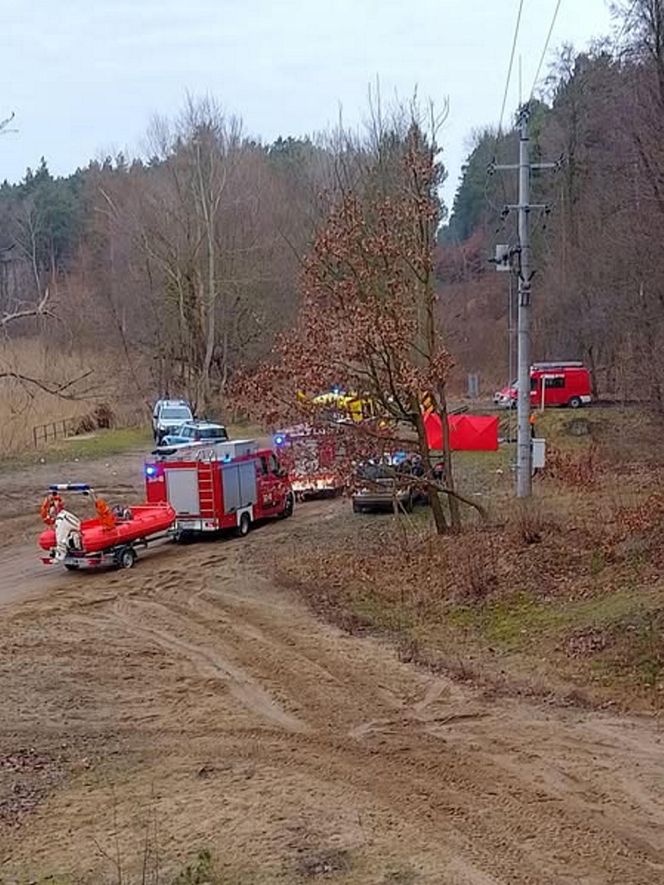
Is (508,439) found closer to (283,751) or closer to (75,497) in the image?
(75,497)

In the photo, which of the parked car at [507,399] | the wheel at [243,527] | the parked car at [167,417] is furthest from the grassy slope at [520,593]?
the parked car at [507,399]

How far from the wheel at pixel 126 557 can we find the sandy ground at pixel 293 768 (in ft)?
17.5

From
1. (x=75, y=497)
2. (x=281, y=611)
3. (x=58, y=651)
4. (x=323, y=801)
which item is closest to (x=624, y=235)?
(x=75, y=497)

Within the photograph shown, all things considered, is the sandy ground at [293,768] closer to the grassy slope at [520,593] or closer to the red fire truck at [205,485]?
the grassy slope at [520,593]

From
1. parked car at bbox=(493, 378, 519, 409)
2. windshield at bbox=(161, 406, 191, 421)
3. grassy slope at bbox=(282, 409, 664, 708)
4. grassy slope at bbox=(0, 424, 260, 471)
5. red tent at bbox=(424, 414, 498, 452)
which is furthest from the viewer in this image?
parked car at bbox=(493, 378, 519, 409)

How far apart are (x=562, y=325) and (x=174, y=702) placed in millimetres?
52652

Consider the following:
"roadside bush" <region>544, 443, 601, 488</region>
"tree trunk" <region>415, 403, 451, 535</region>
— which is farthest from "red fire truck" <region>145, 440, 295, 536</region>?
"roadside bush" <region>544, 443, 601, 488</region>

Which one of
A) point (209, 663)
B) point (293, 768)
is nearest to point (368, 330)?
point (209, 663)

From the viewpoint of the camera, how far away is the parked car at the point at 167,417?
4734 centimetres

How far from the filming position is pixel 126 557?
22250 millimetres

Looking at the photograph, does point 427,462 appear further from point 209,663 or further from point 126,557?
point 209,663

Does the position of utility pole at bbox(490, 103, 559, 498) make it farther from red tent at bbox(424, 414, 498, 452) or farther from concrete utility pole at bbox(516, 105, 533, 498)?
red tent at bbox(424, 414, 498, 452)

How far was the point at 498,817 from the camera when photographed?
28.6 ft

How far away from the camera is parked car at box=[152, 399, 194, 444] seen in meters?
47.3
